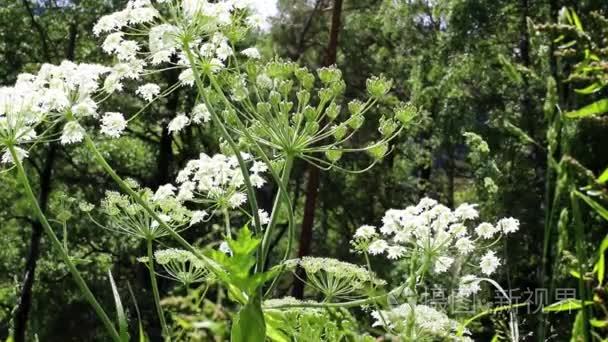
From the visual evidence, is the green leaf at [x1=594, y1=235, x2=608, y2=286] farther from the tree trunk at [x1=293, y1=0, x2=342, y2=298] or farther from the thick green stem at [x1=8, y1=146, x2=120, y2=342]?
the tree trunk at [x1=293, y1=0, x2=342, y2=298]

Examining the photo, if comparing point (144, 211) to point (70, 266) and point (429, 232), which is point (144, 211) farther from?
point (429, 232)

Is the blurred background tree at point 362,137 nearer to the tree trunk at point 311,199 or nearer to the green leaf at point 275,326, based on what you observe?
the tree trunk at point 311,199

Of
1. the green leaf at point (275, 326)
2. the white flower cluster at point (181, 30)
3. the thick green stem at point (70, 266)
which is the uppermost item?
the white flower cluster at point (181, 30)

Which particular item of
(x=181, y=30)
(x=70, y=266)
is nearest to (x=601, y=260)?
(x=70, y=266)

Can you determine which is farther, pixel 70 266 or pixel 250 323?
pixel 70 266

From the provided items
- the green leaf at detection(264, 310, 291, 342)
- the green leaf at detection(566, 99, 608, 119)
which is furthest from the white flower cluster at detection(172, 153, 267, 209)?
the green leaf at detection(566, 99, 608, 119)

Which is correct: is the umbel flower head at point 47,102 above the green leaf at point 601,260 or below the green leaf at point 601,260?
above

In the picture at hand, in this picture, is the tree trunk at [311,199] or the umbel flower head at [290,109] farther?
the tree trunk at [311,199]

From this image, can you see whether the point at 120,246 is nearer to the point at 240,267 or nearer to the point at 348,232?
the point at 348,232

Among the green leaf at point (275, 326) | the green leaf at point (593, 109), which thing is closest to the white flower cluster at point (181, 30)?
the green leaf at point (275, 326)

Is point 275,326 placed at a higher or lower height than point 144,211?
lower

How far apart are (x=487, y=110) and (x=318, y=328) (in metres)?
19.6

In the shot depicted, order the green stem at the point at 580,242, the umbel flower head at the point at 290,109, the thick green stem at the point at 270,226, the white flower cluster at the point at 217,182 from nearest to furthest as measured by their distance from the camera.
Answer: the green stem at the point at 580,242 < the thick green stem at the point at 270,226 < the umbel flower head at the point at 290,109 < the white flower cluster at the point at 217,182

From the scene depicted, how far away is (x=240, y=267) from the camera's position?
1.57 metres
